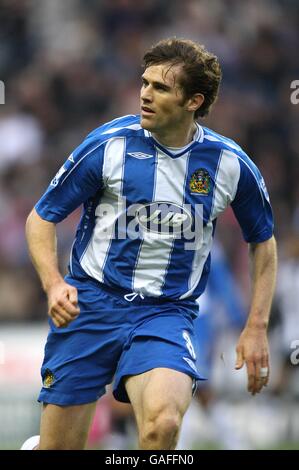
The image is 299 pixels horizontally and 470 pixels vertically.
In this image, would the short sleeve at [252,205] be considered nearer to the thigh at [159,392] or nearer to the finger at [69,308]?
the thigh at [159,392]

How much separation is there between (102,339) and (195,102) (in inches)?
50.8

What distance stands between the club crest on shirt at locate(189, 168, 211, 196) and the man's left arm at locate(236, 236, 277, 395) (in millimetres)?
457

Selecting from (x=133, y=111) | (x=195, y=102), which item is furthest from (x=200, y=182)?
(x=133, y=111)

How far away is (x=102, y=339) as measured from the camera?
573 centimetres

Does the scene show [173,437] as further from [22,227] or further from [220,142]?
[22,227]

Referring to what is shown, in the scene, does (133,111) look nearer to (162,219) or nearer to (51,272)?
(162,219)

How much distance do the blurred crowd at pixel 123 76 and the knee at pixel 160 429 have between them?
275 inches

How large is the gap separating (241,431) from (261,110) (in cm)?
448

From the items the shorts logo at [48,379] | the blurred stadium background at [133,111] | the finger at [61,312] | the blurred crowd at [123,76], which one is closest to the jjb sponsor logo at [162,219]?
the finger at [61,312]

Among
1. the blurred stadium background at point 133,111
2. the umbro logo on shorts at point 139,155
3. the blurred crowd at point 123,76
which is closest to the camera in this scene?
the umbro logo on shorts at point 139,155

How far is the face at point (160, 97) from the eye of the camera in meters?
5.65

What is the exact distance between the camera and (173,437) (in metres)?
5.27

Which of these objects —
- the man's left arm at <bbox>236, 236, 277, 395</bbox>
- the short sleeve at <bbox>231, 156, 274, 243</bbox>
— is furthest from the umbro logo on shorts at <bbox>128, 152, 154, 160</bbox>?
the man's left arm at <bbox>236, 236, 277, 395</bbox>

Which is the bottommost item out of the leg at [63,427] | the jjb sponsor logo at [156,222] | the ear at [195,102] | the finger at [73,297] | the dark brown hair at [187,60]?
the leg at [63,427]
